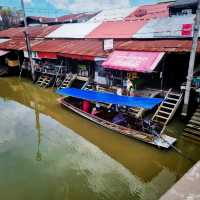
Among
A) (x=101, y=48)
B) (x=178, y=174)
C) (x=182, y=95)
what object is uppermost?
(x=101, y=48)

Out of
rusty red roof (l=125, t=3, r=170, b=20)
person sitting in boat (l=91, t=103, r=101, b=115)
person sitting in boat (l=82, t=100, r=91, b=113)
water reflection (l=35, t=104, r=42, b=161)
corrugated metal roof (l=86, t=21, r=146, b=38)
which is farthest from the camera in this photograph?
rusty red roof (l=125, t=3, r=170, b=20)

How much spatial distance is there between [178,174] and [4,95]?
44.1 ft

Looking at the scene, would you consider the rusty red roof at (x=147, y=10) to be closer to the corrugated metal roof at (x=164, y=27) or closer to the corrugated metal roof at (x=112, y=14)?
the corrugated metal roof at (x=112, y=14)

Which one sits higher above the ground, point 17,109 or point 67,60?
point 67,60

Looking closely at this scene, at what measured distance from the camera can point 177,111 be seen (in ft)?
37.6

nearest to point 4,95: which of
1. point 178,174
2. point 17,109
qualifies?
point 17,109

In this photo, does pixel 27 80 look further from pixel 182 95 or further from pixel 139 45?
pixel 182 95

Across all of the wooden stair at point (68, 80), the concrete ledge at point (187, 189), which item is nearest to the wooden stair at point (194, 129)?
the concrete ledge at point (187, 189)

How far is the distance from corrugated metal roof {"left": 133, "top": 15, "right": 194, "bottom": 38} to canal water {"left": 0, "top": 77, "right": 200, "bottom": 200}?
5.76 m

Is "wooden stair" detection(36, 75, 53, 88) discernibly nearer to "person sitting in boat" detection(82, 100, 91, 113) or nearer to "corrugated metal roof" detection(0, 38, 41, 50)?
"corrugated metal roof" detection(0, 38, 41, 50)

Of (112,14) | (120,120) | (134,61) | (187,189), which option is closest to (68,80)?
(134,61)

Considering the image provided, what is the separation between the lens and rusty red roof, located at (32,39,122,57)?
591 inches

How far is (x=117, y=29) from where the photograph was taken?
17156 millimetres

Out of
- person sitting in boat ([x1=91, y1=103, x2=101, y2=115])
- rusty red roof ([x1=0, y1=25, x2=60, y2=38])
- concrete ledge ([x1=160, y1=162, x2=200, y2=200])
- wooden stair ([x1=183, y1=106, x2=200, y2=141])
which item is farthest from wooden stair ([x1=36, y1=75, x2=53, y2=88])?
concrete ledge ([x1=160, y1=162, x2=200, y2=200])
